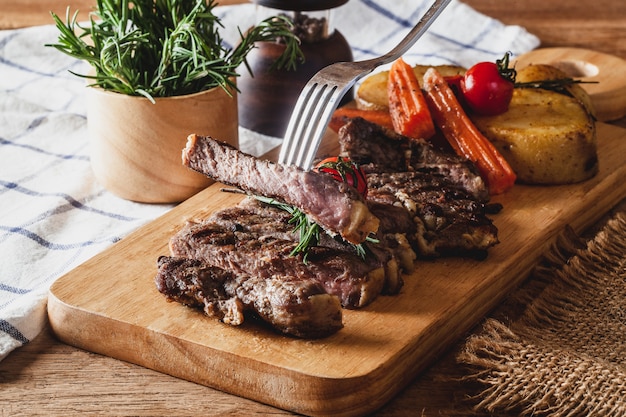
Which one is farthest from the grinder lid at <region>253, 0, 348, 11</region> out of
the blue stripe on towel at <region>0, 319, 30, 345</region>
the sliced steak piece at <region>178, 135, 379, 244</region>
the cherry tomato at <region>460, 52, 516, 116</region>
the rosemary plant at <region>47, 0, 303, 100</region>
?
the blue stripe on towel at <region>0, 319, 30, 345</region>

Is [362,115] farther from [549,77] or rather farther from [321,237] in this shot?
[321,237]

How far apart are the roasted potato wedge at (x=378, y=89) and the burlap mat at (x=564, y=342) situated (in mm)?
1172

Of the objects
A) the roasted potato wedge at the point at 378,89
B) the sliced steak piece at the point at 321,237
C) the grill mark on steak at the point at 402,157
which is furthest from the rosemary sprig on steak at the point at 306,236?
the roasted potato wedge at the point at 378,89

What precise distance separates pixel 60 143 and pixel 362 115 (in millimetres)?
1443

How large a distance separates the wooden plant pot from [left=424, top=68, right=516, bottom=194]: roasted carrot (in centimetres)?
85

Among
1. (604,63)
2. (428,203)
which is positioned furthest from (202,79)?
(604,63)

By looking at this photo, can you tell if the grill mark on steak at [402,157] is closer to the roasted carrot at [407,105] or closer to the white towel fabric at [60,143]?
the roasted carrot at [407,105]

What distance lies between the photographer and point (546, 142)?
3639mm

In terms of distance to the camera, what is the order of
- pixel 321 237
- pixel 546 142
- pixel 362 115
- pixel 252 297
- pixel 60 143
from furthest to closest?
pixel 60 143, pixel 362 115, pixel 546 142, pixel 321 237, pixel 252 297

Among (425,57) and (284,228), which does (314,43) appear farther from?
(284,228)

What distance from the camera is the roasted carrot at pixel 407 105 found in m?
3.76

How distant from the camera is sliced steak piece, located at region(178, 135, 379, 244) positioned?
261 cm

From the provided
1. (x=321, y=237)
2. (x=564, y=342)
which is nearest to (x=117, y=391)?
(x=321, y=237)

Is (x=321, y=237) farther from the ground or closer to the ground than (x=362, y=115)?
farther from the ground
